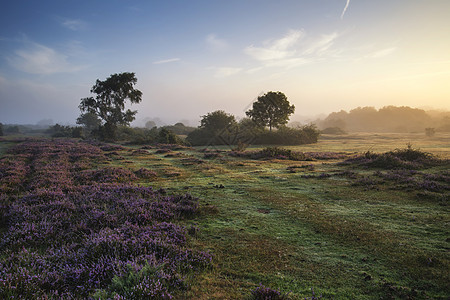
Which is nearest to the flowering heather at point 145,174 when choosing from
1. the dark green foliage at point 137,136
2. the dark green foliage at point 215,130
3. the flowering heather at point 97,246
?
the flowering heather at point 97,246

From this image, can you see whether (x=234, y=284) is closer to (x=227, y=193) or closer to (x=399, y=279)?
(x=399, y=279)

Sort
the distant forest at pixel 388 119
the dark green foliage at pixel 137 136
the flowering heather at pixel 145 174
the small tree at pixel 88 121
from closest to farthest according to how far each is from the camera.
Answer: the flowering heather at pixel 145 174, the dark green foliage at pixel 137 136, the small tree at pixel 88 121, the distant forest at pixel 388 119

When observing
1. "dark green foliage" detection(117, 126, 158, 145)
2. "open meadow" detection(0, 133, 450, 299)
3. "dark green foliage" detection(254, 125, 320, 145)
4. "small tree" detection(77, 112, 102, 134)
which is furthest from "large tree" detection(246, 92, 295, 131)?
"small tree" detection(77, 112, 102, 134)

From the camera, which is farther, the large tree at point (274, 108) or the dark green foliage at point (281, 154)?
the large tree at point (274, 108)

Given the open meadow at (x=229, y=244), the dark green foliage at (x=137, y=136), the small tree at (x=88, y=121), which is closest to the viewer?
the open meadow at (x=229, y=244)

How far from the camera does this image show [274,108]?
58.5 metres

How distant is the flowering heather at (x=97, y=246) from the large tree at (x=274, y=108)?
173 feet

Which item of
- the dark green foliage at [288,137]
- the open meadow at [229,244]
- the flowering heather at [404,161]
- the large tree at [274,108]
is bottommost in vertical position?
the open meadow at [229,244]

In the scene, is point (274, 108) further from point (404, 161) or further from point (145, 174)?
point (145, 174)

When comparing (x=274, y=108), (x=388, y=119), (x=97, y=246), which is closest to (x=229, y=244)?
(x=97, y=246)

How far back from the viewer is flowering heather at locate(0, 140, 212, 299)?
10.8ft

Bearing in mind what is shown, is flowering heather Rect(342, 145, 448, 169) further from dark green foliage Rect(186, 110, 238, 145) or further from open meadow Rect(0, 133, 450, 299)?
dark green foliage Rect(186, 110, 238, 145)

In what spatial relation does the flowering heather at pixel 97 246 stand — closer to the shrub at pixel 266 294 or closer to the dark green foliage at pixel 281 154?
the shrub at pixel 266 294

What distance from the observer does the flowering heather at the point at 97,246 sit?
129 inches
